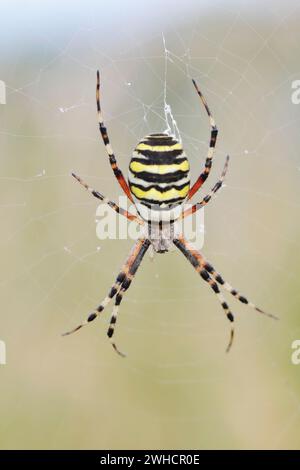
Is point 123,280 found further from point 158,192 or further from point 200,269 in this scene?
point 158,192

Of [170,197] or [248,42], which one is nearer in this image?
[170,197]

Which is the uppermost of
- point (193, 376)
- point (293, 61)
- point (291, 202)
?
point (293, 61)

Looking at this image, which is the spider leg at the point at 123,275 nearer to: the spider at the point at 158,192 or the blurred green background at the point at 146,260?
the spider at the point at 158,192

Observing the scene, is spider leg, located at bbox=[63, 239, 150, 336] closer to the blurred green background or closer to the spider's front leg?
the spider's front leg

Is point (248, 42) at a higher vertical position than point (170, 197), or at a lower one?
higher

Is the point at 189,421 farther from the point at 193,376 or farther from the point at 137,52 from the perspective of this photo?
the point at 137,52

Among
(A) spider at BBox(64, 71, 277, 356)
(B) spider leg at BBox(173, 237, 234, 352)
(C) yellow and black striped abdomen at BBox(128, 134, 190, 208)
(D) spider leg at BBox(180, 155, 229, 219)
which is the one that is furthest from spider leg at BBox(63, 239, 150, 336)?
(C) yellow and black striped abdomen at BBox(128, 134, 190, 208)

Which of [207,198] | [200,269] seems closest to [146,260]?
[200,269]

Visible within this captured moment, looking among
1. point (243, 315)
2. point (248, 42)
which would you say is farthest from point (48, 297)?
point (248, 42)
